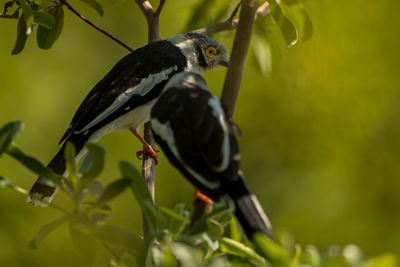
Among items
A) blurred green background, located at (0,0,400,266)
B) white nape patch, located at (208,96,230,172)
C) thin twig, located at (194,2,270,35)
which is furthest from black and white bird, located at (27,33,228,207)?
white nape patch, located at (208,96,230,172)

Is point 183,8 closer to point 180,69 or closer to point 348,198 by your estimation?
point 180,69

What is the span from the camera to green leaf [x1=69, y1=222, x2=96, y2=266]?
7.10 feet

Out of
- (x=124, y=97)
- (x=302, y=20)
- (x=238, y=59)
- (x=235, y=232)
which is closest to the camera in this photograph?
(x=235, y=232)

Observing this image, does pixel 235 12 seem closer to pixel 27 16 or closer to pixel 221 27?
pixel 221 27

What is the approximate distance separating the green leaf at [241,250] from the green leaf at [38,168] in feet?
1.95

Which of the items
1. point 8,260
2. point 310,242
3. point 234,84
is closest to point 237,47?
point 234,84

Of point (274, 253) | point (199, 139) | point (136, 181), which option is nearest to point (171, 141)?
point (199, 139)

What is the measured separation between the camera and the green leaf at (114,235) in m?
2.10

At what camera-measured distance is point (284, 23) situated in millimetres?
3006

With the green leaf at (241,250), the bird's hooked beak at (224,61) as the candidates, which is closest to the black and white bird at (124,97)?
the bird's hooked beak at (224,61)

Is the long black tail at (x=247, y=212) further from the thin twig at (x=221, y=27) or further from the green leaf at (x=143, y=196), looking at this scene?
the thin twig at (x=221, y=27)

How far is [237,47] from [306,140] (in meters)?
3.13

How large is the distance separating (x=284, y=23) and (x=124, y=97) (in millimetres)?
1319

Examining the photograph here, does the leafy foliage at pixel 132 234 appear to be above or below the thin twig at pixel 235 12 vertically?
above
